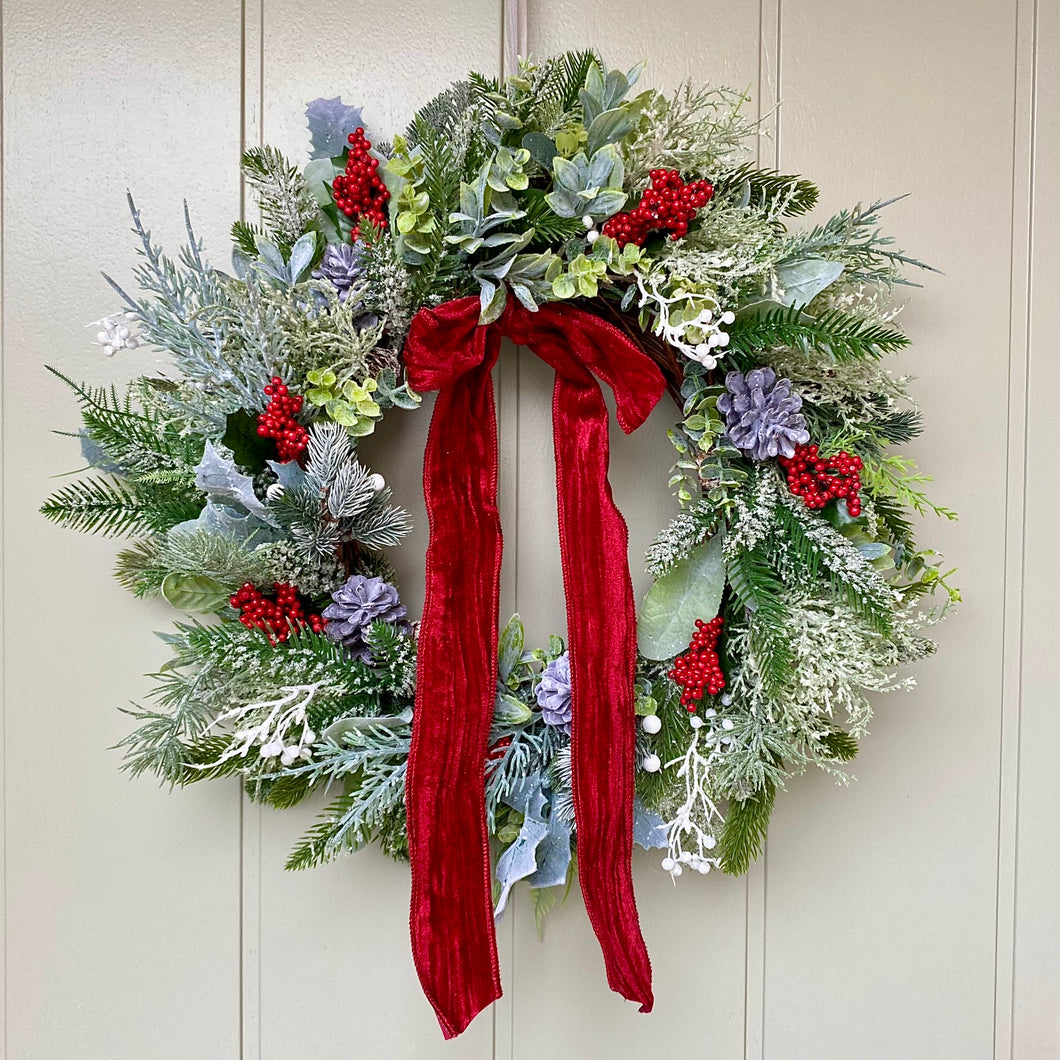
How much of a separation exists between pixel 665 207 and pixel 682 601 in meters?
0.38

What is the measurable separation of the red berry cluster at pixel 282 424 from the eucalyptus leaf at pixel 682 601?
1.24ft

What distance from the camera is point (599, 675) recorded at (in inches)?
30.2

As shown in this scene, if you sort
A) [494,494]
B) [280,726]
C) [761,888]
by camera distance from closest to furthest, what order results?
[280,726]
[494,494]
[761,888]

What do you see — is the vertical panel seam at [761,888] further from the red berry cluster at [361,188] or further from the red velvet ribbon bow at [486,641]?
the red berry cluster at [361,188]

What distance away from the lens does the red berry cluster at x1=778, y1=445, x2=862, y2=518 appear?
73 centimetres

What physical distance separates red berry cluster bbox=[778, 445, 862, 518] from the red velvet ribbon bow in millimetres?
152

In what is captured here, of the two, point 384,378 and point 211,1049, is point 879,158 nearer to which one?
point 384,378

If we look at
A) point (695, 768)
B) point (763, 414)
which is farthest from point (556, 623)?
point (763, 414)

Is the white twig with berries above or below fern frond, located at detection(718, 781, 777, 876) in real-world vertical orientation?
above

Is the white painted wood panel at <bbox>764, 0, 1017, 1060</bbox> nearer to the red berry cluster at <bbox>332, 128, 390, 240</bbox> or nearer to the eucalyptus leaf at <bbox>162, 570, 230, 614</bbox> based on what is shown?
the red berry cluster at <bbox>332, 128, 390, 240</bbox>

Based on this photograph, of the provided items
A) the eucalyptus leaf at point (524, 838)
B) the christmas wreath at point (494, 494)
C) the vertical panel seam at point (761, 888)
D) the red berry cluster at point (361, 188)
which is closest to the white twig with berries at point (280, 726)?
the christmas wreath at point (494, 494)

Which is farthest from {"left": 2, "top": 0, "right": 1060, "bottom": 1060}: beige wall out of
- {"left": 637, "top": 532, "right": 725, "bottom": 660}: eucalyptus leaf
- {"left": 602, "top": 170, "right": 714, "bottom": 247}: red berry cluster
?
{"left": 602, "top": 170, "right": 714, "bottom": 247}: red berry cluster

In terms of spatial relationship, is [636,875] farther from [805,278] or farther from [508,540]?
[805,278]

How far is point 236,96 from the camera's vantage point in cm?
85
